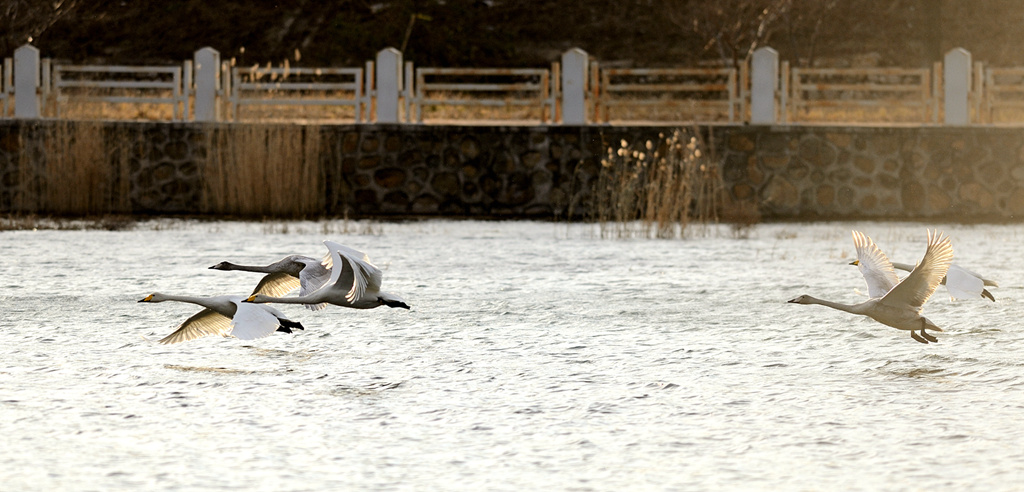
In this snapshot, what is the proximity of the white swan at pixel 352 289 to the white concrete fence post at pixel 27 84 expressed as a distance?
12.4 meters

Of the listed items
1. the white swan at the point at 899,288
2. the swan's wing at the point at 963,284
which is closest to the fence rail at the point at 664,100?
the swan's wing at the point at 963,284

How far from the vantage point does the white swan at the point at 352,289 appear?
562 centimetres

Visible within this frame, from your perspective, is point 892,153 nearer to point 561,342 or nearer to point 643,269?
point 643,269

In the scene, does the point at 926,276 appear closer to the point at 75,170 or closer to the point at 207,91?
the point at 75,170

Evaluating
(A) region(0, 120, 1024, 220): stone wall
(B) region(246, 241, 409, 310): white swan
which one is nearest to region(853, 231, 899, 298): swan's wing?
(B) region(246, 241, 409, 310): white swan

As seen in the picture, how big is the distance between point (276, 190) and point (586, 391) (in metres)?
10.6

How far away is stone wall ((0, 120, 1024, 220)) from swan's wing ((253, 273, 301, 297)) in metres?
9.42

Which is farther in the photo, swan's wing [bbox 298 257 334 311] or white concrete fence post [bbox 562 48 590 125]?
white concrete fence post [bbox 562 48 590 125]

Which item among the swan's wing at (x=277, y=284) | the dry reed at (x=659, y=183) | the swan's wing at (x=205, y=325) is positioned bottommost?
the swan's wing at (x=205, y=325)

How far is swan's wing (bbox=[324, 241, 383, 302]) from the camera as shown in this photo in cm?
556

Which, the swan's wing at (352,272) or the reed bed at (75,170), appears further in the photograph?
the reed bed at (75,170)

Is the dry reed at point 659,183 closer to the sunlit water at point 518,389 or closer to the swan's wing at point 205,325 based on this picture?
the sunlit water at point 518,389

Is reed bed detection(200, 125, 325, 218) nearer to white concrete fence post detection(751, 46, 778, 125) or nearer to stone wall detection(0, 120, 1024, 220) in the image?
stone wall detection(0, 120, 1024, 220)

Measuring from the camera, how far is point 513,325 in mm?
7234
